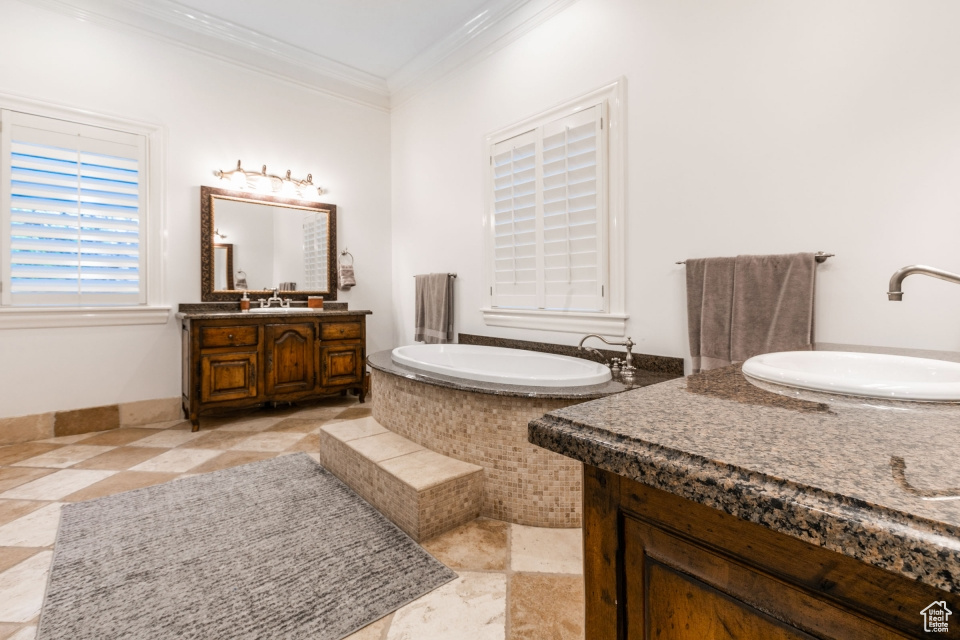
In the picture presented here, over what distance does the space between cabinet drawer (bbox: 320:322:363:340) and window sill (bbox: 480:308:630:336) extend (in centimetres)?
113

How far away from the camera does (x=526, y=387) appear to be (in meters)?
1.91

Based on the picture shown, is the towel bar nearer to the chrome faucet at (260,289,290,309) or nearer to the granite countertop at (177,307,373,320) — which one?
the granite countertop at (177,307,373,320)

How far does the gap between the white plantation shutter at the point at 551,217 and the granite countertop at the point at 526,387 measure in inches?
25.7

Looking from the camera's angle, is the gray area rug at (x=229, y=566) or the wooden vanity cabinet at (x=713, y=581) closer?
the wooden vanity cabinet at (x=713, y=581)

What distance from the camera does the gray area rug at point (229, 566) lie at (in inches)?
50.3

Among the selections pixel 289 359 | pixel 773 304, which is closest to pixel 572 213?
pixel 773 304

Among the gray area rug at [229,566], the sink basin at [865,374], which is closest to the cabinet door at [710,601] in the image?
the sink basin at [865,374]

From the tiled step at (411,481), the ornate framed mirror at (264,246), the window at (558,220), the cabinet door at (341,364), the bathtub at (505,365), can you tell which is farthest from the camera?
the cabinet door at (341,364)

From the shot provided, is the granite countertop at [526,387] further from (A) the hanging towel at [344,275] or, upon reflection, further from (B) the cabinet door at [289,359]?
(A) the hanging towel at [344,275]

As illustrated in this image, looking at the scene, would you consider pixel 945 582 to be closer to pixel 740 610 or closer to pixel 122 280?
pixel 740 610

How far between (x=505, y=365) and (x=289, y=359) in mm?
1698

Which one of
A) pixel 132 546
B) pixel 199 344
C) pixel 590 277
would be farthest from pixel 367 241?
pixel 132 546

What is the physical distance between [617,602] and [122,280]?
3761 mm

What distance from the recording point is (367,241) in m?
4.29
